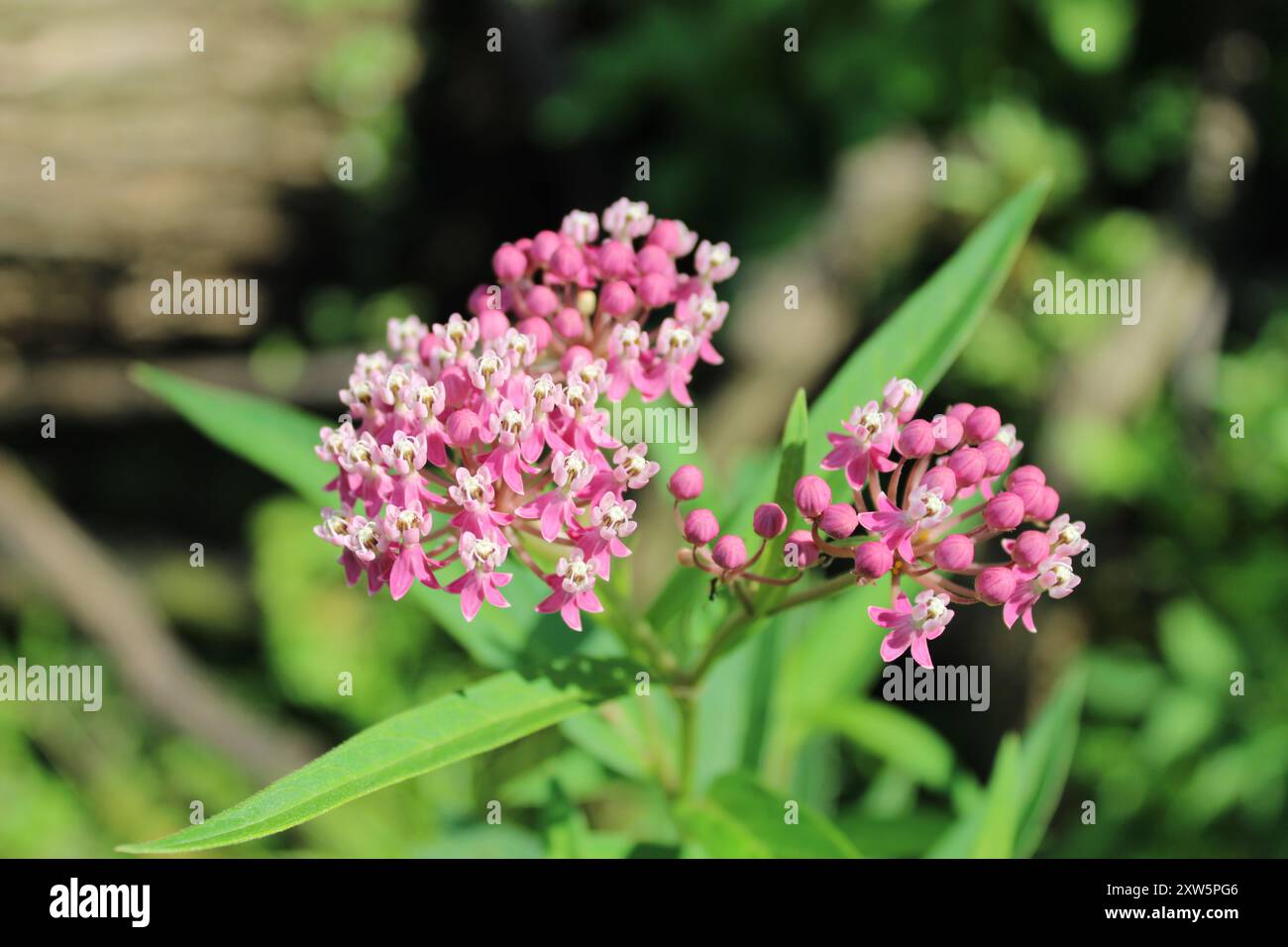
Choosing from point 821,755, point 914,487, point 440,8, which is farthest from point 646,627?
point 440,8

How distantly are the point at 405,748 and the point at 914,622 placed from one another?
538 mm

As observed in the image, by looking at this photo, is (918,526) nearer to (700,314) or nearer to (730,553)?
(730,553)

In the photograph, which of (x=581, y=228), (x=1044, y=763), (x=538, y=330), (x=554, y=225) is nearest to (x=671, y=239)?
(x=581, y=228)

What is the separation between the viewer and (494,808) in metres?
2.00

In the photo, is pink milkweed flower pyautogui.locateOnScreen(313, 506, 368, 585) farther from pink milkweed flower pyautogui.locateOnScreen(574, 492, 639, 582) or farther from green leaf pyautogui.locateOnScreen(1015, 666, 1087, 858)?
green leaf pyautogui.locateOnScreen(1015, 666, 1087, 858)

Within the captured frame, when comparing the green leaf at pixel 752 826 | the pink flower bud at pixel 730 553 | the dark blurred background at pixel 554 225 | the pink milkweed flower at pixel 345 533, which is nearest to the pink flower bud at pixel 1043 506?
the pink flower bud at pixel 730 553

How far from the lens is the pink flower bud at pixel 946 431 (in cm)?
120

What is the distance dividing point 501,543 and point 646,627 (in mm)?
274

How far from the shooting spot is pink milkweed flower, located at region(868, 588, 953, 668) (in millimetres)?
1146

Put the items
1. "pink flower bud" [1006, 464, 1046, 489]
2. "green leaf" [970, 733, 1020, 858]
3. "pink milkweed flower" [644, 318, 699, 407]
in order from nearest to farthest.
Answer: "pink flower bud" [1006, 464, 1046, 489] < "pink milkweed flower" [644, 318, 699, 407] < "green leaf" [970, 733, 1020, 858]

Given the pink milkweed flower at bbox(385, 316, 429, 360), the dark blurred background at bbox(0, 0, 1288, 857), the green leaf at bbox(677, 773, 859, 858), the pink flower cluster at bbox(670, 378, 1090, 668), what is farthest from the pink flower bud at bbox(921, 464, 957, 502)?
the dark blurred background at bbox(0, 0, 1288, 857)

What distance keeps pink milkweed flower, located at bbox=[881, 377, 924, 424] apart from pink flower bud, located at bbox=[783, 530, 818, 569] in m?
0.17

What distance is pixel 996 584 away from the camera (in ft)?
3.85
